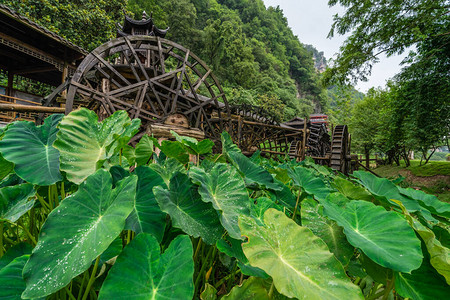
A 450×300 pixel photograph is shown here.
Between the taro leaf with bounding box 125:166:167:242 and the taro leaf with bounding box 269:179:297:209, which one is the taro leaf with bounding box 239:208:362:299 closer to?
the taro leaf with bounding box 125:166:167:242

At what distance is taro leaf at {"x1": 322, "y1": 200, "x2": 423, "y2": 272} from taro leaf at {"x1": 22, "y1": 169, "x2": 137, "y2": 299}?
0.48 meters

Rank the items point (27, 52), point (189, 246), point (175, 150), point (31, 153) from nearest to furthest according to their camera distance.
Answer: point (189, 246)
point (31, 153)
point (175, 150)
point (27, 52)

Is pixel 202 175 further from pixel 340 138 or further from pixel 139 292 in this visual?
pixel 340 138

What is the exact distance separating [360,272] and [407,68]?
364 inches

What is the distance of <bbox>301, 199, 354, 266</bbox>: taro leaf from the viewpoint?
53 cm

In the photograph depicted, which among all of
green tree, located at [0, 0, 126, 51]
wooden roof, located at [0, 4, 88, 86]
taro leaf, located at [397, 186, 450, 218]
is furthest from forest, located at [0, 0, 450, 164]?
taro leaf, located at [397, 186, 450, 218]

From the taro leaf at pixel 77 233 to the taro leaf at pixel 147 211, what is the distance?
7 cm

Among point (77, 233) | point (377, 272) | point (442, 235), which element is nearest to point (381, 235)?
point (377, 272)

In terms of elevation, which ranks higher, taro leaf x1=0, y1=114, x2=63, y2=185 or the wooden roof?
the wooden roof

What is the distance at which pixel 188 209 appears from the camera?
58cm

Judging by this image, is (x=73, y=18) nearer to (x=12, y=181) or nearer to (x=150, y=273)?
(x=12, y=181)

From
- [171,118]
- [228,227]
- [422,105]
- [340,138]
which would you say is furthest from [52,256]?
[422,105]

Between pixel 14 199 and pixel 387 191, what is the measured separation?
137cm

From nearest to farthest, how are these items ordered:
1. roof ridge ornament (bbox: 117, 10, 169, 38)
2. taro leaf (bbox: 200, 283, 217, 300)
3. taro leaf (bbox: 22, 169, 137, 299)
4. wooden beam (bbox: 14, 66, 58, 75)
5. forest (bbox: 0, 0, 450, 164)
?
taro leaf (bbox: 22, 169, 137, 299) < taro leaf (bbox: 200, 283, 217, 300) < forest (bbox: 0, 0, 450, 164) < wooden beam (bbox: 14, 66, 58, 75) < roof ridge ornament (bbox: 117, 10, 169, 38)
